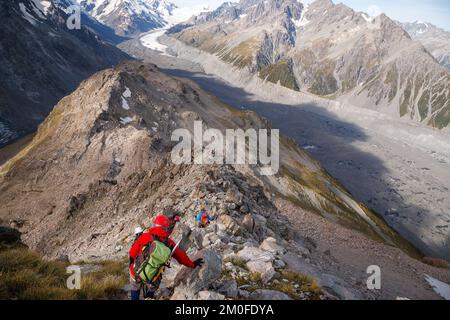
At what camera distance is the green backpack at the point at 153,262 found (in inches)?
415

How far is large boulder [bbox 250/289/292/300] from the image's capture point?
12.1m

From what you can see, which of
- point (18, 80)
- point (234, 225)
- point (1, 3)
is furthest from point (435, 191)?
point (1, 3)

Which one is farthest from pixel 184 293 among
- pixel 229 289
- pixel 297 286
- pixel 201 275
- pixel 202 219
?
pixel 202 219

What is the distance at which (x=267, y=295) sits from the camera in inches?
483

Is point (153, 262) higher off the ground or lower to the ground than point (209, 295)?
higher

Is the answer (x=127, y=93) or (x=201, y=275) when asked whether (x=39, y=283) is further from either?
(x=127, y=93)

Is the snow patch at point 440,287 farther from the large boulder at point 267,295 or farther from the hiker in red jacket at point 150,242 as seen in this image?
the hiker in red jacket at point 150,242

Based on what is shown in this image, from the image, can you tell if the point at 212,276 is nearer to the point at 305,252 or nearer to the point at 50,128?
the point at 305,252

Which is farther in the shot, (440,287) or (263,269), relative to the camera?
(440,287)

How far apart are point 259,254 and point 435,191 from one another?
156578 mm

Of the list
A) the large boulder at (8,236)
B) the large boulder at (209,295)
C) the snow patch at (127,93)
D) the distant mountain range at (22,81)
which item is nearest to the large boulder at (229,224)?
the large boulder at (209,295)

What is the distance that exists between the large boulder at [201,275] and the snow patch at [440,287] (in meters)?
30.8

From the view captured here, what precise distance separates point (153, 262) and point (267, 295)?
4.28 m

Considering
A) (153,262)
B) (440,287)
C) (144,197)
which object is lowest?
(440,287)
